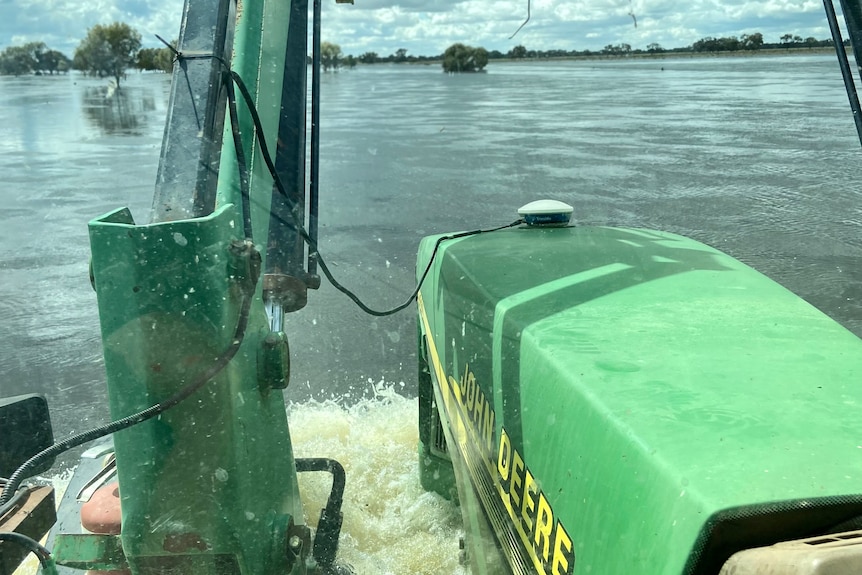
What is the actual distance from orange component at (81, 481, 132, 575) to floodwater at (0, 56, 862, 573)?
1.37 meters

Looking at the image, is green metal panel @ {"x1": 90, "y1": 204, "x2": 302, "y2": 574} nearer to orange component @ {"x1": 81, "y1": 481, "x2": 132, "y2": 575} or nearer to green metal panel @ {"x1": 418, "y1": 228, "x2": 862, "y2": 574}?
orange component @ {"x1": 81, "y1": 481, "x2": 132, "y2": 575}

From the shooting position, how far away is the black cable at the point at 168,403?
6.10 ft

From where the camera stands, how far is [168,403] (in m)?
1.86

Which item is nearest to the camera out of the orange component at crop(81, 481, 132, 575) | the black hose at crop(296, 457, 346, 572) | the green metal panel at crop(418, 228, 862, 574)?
the green metal panel at crop(418, 228, 862, 574)

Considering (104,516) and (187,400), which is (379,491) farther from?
(187,400)

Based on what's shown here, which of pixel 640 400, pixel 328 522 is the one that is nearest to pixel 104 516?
pixel 328 522

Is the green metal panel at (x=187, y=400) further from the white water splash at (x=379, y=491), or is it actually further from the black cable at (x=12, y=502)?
the white water splash at (x=379, y=491)

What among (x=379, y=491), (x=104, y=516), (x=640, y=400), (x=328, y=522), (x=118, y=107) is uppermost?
(x=118, y=107)

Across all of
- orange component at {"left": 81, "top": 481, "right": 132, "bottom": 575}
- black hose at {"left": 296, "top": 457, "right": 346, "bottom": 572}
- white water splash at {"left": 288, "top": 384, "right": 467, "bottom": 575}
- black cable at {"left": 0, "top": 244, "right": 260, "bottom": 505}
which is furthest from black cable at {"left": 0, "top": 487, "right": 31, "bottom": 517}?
white water splash at {"left": 288, "top": 384, "right": 467, "bottom": 575}

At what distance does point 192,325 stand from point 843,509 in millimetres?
1356

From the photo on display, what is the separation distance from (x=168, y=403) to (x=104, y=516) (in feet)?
1.94

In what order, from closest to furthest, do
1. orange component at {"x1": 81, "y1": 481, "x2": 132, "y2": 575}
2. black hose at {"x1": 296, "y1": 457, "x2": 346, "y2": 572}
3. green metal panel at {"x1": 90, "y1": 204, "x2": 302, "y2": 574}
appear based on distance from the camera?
green metal panel at {"x1": 90, "y1": 204, "x2": 302, "y2": 574}, orange component at {"x1": 81, "y1": 481, "x2": 132, "y2": 575}, black hose at {"x1": 296, "y1": 457, "x2": 346, "y2": 572}

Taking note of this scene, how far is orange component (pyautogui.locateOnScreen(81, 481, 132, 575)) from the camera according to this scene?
2.23 meters

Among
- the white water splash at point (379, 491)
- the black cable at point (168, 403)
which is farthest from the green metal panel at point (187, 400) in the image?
the white water splash at point (379, 491)
